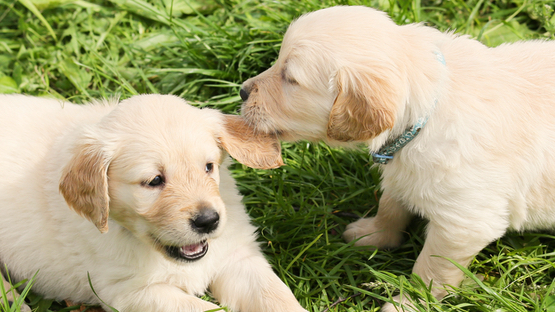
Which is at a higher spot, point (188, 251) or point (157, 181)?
point (157, 181)

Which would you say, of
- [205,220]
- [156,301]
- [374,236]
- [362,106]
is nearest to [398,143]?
[362,106]

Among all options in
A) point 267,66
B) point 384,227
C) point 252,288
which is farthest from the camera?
point 267,66

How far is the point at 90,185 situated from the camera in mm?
2662

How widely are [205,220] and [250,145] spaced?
1.73 feet

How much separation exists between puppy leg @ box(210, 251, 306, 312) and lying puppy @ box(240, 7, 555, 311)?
2.47ft

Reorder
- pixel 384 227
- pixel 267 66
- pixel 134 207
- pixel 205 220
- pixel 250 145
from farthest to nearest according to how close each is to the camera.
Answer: pixel 267 66
pixel 384 227
pixel 250 145
pixel 134 207
pixel 205 220

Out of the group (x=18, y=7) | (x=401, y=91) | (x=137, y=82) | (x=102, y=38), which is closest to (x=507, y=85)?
(x=401, y=91)

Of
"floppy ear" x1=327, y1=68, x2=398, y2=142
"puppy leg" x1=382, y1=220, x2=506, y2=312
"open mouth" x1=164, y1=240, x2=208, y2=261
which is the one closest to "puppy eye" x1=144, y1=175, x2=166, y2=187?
"open mouth" x1=164, y1=240, x2=208, y2=261

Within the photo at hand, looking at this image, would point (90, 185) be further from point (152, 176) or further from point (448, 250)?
point (448, 250)

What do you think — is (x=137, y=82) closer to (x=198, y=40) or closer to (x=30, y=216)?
(x=198, y=40)

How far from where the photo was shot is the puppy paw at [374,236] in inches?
138

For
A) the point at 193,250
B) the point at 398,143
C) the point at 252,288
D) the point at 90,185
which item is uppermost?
the point at 398,143

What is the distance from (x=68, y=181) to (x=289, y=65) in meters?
1.26

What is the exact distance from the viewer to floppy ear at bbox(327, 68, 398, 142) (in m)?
2.60
